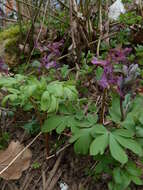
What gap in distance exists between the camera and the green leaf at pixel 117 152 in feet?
3.50

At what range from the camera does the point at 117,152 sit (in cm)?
108

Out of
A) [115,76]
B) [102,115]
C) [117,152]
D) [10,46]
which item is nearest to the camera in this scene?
[117,152]

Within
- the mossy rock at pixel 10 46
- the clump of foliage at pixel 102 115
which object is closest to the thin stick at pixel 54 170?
the clump of foliage at pixel 102 115

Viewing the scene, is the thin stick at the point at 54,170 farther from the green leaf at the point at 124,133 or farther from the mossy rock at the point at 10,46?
the mossy rock at the point at 10,46

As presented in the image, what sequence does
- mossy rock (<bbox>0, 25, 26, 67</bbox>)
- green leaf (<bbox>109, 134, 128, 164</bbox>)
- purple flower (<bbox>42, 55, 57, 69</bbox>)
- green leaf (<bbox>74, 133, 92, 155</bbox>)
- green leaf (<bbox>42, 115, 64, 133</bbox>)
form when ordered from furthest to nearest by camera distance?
mossy rock (<bbox>0, 25, 26, 67</bbox>) < purple flower (<bbox>42, 55, 57, 69</bbox>) < green leaf (<bbox>42, 115, 64, 133</bbox>) < green leaf (<bbox>74, 133, 92, 155</bbox>) < green leaf (<bbox>109, 134, 128, 164</bbox>)

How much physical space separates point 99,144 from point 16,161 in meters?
0.63

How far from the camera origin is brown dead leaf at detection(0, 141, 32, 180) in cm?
149

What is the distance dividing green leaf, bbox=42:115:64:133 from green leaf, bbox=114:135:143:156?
292 millimetres

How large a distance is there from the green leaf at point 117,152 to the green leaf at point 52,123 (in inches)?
11.0

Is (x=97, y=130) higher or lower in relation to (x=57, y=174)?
higher

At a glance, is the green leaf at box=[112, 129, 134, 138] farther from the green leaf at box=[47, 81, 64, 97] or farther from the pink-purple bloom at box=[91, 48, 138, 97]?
the green leaf at box=[47, 81, 64, 97]

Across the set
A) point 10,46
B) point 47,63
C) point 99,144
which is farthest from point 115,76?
point 10,46

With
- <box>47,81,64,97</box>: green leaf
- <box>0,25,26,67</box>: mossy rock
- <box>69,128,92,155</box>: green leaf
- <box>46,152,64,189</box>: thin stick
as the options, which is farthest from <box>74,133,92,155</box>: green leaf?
<box>0,25,26,67</box>: mossy rock

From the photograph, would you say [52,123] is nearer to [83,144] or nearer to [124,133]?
[83,144]
